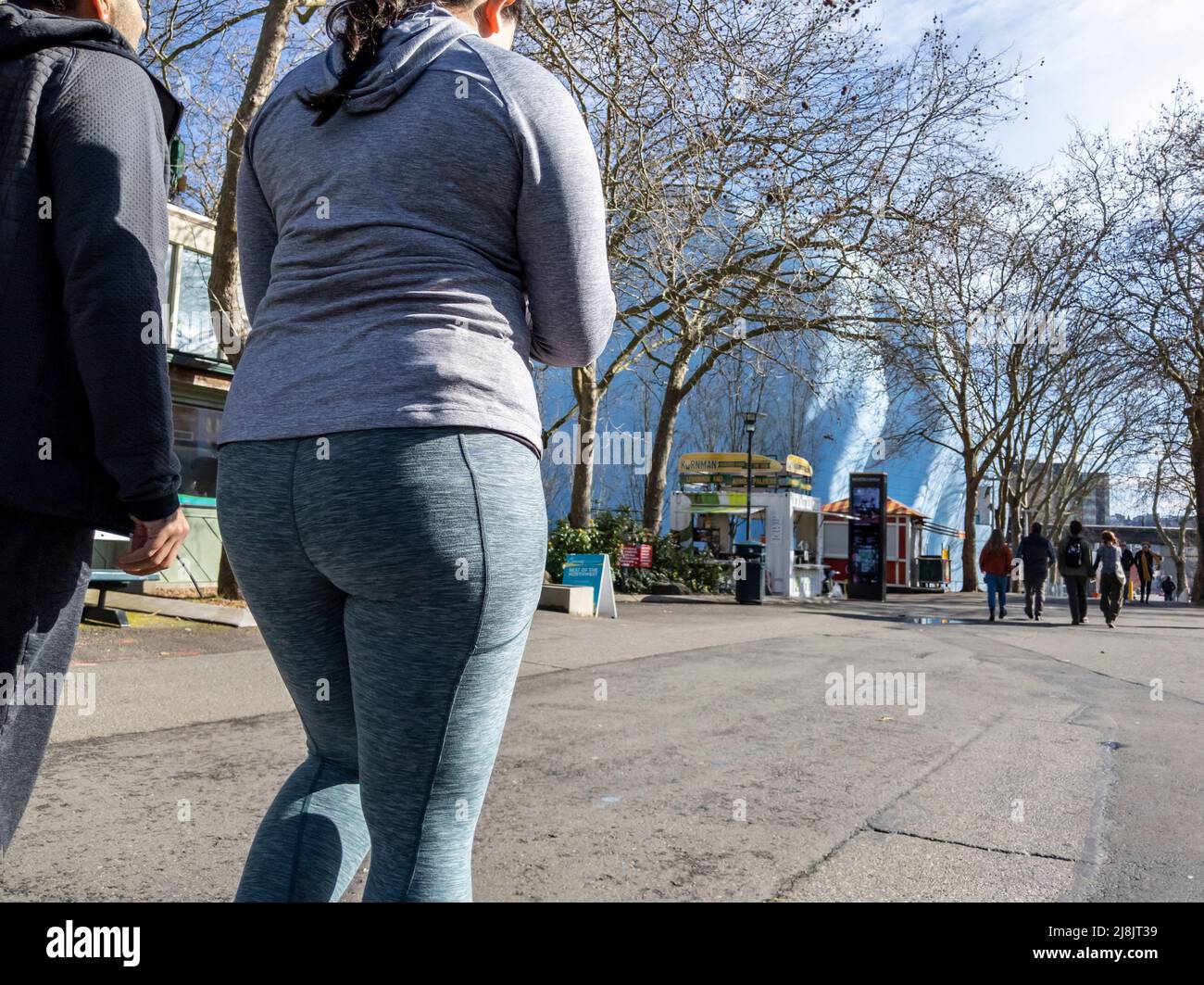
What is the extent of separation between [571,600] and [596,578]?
24.8 inches

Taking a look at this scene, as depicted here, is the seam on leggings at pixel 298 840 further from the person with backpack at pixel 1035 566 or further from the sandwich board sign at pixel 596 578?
the person with backpack at pixel 1035 566

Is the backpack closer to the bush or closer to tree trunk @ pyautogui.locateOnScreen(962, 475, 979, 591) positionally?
the bush

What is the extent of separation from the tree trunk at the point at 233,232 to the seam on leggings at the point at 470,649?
9846 mm

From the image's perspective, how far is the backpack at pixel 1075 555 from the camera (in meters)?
17.3

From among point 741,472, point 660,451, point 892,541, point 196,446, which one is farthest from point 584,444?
point 892,541

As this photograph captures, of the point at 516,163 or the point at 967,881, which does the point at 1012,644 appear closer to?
the point at 967,881

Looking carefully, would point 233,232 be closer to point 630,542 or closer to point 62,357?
point 62,357

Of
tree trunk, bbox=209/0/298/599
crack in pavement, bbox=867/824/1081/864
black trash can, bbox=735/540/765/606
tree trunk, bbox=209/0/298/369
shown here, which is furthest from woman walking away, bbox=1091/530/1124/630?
crack in pavement, bbox=867/824/1081/864

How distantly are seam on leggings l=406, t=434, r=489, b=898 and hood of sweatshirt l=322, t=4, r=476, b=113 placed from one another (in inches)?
21.8

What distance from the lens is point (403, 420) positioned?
1388 millimetres

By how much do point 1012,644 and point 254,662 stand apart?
9251 mm

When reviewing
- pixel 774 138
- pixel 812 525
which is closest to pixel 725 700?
pixel 774 138

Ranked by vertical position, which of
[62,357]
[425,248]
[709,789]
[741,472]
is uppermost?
[741,472]
